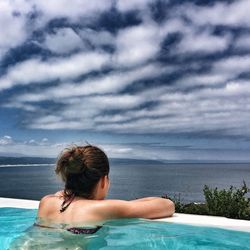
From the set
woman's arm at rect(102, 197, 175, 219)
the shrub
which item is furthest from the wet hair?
the shrub

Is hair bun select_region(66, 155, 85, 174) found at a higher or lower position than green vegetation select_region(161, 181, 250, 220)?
higher

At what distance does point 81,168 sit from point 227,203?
382cm

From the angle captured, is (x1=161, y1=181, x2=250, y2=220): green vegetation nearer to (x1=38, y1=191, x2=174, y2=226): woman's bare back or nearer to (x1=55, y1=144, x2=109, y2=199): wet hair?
(x1=38, y1=191, x2=174, y2=226): woman's bare back

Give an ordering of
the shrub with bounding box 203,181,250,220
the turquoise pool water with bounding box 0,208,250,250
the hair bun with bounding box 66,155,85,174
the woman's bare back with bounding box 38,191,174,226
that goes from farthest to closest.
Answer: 1. the shrub with bounding box 203,181,250,220
2. the turquoise pool water with bounding box 0,208,250,250
3. the woman's bare back with bounding box 38,191,174,226
4. the hair bun with bounding box 66,155,85,174

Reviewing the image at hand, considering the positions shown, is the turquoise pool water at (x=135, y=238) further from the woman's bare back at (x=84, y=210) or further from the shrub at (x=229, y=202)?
the shrub at (x=229, y=202)

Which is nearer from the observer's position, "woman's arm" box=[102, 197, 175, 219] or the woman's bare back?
the woman's bare back

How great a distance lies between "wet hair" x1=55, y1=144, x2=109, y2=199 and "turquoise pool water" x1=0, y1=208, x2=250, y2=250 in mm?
420

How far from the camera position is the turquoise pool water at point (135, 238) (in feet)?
13.2

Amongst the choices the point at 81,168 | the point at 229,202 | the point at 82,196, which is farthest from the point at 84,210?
the point at 229,202

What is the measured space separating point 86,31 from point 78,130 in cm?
9431

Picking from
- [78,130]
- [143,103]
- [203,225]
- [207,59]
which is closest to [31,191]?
[203,225]

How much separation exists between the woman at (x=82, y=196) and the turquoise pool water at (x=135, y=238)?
0.11 m

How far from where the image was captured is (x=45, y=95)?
437 feet

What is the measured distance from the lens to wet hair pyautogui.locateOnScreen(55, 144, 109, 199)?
3822 mm
